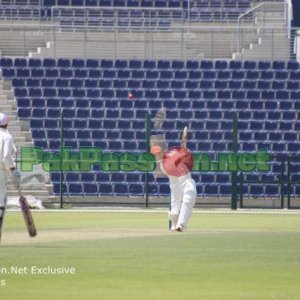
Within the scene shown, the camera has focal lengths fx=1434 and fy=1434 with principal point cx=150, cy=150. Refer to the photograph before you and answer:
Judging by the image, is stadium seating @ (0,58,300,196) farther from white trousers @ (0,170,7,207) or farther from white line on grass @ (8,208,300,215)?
white trousers @ (0,170,7,207)

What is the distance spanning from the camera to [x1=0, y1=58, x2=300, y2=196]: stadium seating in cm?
3906

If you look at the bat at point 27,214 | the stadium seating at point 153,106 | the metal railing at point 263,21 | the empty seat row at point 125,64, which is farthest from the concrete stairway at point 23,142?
the bat at point 27,214

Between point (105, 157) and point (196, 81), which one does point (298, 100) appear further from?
point (105, 157)

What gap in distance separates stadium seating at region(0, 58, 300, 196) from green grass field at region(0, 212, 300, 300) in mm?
10844

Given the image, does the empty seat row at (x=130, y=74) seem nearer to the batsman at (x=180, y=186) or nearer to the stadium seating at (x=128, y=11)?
the stadium seating at (x=128, y=11)

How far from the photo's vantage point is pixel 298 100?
4172 centimetres

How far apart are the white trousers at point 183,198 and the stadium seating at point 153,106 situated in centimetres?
1460

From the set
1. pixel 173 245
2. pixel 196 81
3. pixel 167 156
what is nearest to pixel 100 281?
pixel 173 245

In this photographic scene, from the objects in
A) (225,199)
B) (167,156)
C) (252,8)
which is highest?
(252,8)

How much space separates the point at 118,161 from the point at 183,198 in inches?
571

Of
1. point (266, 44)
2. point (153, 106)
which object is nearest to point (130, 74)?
point (153, 106)

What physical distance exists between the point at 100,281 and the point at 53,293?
1203 mm

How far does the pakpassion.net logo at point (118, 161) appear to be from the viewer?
123 feet

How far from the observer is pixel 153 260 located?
1805 cm
